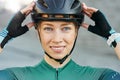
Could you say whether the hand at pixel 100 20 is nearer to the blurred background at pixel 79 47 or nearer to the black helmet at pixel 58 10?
the black helmet at pixel 58 10

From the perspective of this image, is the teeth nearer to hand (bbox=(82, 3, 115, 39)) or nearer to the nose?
the nose

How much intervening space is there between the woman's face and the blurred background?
2.60m

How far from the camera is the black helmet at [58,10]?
461cm

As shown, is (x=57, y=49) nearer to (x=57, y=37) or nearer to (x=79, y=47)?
(x=57, y=37)

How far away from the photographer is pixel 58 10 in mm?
4613

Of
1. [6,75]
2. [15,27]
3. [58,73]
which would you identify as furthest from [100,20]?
[6,75]

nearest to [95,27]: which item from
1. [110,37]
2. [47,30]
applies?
[110,37]

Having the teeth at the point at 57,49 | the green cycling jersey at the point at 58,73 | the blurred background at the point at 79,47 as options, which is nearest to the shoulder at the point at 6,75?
the green cycling jersey at the point at 58,73

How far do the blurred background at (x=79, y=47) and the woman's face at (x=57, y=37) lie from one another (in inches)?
102

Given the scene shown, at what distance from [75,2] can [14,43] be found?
9.21 ft

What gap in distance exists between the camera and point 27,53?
7.59 meters

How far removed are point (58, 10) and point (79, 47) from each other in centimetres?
302

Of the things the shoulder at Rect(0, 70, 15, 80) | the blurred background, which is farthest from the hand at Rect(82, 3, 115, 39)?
the blurred background

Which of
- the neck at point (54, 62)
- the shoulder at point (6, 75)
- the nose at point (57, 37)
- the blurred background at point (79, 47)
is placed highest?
the nose at point (57, 37)
